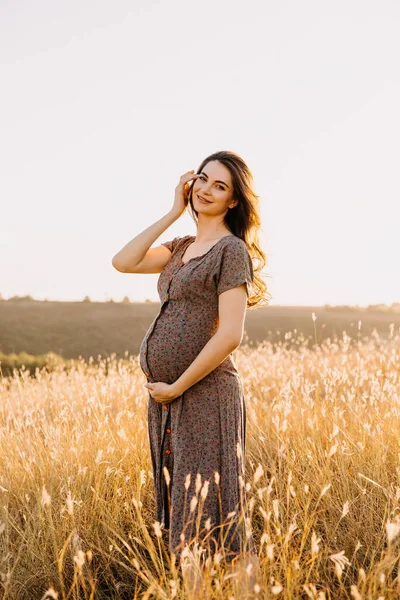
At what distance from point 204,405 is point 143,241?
0.96 m

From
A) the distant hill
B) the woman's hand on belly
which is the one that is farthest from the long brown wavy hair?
the distant hill

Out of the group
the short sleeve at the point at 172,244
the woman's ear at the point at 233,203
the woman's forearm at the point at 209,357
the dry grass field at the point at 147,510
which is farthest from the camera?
the short sleeve at the point at 172,244

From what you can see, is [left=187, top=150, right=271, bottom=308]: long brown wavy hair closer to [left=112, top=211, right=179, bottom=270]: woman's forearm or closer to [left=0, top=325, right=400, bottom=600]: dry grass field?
[left=112, top=211, right=179, bottom=270]: woman's forearm

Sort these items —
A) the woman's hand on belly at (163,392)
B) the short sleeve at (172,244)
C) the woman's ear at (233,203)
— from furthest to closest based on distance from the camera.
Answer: the short sleeve at (172,244), the woman's ear at (233,203), the woman's hand on belly at (163,392)

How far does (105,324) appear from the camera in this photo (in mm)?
23969

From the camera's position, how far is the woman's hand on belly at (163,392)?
2768 mm

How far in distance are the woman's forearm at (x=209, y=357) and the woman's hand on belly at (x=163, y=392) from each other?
0.24 feet

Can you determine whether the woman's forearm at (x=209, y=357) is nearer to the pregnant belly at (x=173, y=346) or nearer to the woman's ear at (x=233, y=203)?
the pregnant belly at (x=173, y=346)

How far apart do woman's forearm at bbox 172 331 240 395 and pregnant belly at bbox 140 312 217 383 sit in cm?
15

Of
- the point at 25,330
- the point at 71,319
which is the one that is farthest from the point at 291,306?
the point at 25,330

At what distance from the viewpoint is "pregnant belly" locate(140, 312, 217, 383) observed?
2844 mm

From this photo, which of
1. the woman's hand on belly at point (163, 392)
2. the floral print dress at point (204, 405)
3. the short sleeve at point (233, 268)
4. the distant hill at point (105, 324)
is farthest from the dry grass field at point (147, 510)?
the distant hill at point (105, 324)

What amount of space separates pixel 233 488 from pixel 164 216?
1475mm

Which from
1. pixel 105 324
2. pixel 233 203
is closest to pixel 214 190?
pixel 233 203
